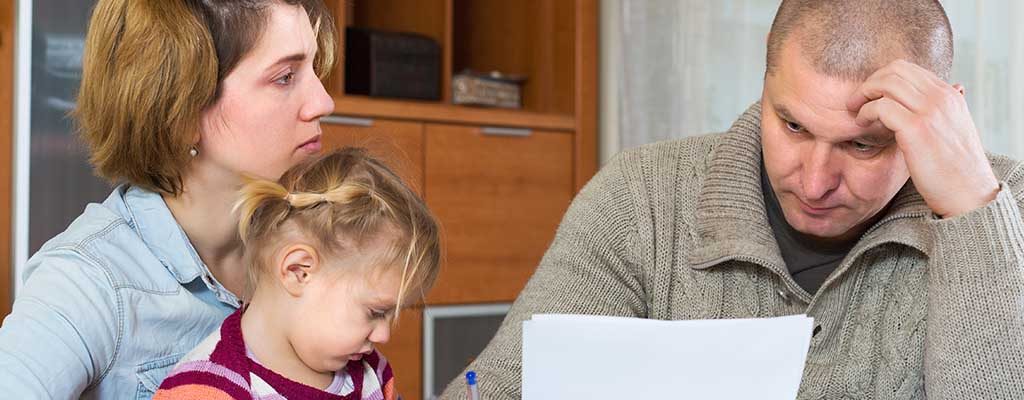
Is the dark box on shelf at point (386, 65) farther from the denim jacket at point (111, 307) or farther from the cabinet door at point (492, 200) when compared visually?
the denim jacket at point (111, 307)

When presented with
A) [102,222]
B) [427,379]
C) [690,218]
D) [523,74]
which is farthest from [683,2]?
[102,222]

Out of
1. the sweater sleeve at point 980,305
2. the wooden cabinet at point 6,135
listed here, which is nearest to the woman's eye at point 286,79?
the sweater sleeve at point 980,305

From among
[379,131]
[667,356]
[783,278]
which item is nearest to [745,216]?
[783,278]

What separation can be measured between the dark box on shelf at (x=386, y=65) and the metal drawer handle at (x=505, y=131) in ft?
0.61

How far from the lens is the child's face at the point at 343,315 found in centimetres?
117

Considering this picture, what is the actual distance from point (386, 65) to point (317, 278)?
1.82 meters

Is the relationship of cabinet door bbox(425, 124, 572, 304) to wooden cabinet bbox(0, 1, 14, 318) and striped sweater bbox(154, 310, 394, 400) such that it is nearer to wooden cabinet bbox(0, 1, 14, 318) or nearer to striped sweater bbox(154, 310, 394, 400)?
wooden cabinet bbox(0, 1, 14, 318)

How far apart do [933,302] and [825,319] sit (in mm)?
151

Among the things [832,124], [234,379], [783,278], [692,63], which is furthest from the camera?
[692,63]

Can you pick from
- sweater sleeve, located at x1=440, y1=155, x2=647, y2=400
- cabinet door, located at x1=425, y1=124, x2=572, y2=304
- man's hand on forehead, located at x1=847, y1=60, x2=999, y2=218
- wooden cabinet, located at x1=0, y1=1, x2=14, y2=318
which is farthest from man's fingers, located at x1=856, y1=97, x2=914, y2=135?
wooden cabinet, located at x1=0, y1=1, x2=14, y2=318

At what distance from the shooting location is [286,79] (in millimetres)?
1327

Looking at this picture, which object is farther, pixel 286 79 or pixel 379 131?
pixel 379 131

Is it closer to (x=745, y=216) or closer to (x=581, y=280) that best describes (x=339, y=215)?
(x=581, y=280)

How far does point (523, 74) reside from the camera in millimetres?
3408
